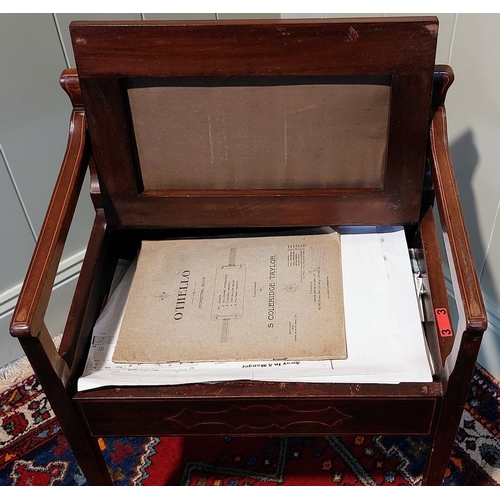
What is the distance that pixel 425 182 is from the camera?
93 cm

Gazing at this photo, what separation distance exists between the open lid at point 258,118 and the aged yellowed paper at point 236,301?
47mm

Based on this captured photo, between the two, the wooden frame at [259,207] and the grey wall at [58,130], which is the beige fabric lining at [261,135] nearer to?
the wooden frame at [259,207]

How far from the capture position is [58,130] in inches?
49.6

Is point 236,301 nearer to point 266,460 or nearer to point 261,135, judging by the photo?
point 261,135

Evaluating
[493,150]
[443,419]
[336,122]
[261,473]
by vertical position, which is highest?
[336,122]

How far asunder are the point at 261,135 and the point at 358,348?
1.07 ft

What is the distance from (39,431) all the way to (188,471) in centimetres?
33

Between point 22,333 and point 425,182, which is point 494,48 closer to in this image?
point 425,182

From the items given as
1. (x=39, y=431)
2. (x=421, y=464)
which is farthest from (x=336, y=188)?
(x=39, y=431)

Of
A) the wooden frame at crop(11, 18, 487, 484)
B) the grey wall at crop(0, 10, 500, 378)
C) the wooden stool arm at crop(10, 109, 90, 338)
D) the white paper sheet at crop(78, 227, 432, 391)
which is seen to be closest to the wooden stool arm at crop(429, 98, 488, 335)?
the wooden frame at crop(11, 18, 487, 484)

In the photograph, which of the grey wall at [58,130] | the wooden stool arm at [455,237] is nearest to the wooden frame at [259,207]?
the wooden stool arm at [455,237]

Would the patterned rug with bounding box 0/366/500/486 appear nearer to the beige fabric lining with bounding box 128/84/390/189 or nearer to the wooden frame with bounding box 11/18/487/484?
the wooden frame with bounding box 11/18/487/484

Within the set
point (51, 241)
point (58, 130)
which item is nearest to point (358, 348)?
point (51, 241)

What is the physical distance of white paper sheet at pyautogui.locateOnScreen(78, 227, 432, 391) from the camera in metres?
0.80
